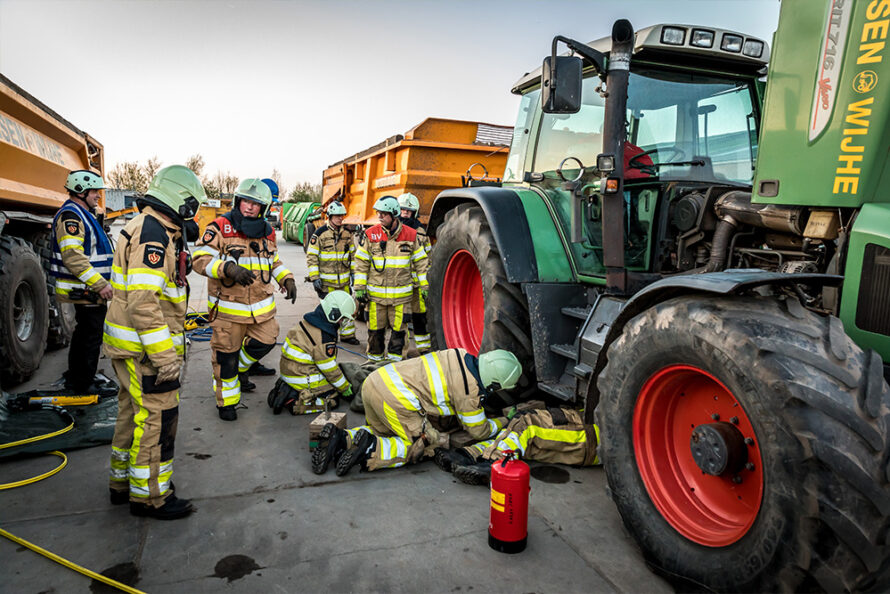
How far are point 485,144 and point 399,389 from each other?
601cm

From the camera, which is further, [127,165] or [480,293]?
[127,165]

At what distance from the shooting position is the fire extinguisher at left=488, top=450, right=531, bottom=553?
2713 mm

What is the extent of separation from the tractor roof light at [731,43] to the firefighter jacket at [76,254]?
15.4 feet

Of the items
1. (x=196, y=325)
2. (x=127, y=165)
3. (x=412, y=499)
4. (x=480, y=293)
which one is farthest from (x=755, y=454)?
(x=127, y=165)

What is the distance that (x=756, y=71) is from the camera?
376 cm

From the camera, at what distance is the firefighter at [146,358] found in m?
3.02

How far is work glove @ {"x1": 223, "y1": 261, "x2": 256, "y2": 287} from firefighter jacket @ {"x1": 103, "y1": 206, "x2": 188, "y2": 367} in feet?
4.19

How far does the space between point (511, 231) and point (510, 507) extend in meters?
2.08

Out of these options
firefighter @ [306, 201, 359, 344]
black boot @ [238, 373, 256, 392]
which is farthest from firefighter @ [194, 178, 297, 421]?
firefighter @ [306, 201, 359, 344]

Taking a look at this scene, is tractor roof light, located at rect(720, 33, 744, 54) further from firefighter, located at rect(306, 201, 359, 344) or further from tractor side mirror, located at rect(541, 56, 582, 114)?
firefighter, located at rect(306, 201, 359, 344)

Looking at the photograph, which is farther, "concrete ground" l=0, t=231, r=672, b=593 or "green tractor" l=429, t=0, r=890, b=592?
"concrete ground" l=0, t=231, r=672, b=593

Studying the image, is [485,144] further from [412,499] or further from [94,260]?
[412,499]

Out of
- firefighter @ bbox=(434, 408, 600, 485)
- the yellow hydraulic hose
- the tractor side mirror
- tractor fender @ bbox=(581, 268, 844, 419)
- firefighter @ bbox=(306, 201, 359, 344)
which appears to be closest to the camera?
tractor fender @ bbox=(581, 268, 844, 419)

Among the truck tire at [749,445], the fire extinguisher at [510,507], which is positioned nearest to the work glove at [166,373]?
the fire extinguisher at [510,507]
